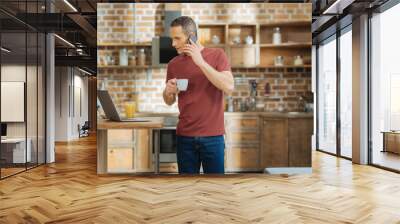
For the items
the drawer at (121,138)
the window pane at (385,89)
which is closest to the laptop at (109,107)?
the drawer at (121,138)

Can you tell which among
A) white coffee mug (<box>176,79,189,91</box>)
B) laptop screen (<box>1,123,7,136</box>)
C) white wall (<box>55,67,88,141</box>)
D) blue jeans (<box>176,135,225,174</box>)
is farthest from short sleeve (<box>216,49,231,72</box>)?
white wall (<box>55,67,88,141</box>)

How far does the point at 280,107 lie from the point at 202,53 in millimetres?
2276

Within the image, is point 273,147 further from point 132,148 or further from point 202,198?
point 132,148

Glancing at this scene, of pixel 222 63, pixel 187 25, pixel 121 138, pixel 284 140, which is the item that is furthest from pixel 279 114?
pixel 222 63

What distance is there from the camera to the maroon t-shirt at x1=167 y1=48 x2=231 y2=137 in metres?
2.74

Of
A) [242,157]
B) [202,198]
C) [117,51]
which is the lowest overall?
[202,198]

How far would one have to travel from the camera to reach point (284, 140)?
512 cm

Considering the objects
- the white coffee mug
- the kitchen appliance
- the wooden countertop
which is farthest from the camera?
the kitchen appliance

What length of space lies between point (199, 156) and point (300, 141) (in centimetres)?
295

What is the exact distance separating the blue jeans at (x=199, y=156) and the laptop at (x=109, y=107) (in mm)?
2334

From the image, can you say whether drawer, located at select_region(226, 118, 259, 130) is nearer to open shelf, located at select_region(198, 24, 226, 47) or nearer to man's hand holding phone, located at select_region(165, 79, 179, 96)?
open shelf, located at select_region(198, 24, 226, 47)

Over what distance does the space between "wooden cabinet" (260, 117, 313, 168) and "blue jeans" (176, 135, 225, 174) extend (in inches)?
104

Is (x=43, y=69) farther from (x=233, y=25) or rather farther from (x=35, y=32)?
(x=233, y=25)

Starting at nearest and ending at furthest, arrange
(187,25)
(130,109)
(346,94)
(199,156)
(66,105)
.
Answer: (199,156)
(187,25)
(130,109)
(346,94)
(66,105)
